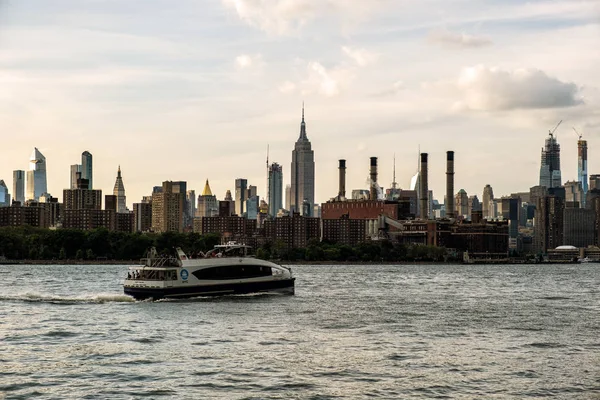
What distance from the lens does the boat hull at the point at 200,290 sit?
84875 millimetres

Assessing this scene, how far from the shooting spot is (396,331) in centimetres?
6362

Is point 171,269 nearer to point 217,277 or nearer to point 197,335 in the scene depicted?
point 217,277

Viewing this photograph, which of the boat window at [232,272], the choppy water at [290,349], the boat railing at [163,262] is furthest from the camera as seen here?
the boat window at [232,272]

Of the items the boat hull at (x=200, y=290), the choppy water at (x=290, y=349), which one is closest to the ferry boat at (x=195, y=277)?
the boat hull at (x=200, y=290)

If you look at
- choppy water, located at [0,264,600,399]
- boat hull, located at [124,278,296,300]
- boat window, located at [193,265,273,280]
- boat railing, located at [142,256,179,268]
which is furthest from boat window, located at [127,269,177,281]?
choppy water, located at [0,264,600,399]

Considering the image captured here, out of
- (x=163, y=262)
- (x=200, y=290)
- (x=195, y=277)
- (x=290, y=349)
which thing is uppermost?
(x=163, y=262)

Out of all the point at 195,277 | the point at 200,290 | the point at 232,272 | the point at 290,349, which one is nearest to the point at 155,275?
the point at 195,277

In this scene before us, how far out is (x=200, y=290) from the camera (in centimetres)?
8644

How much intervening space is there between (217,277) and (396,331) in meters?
27.3

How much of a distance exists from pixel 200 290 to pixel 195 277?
1200mm

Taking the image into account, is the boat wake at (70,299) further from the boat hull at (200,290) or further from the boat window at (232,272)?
the boat window at (232,272)

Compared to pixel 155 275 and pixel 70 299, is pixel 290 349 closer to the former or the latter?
pixel 155 275

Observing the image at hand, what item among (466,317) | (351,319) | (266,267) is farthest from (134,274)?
(466,317)

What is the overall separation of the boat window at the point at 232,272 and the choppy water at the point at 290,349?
6.73ft
